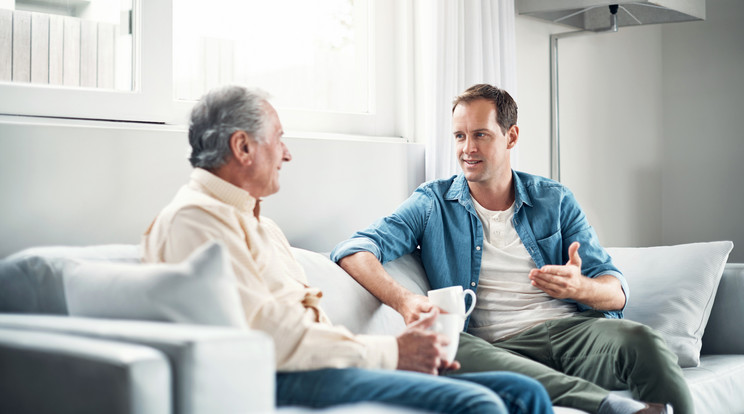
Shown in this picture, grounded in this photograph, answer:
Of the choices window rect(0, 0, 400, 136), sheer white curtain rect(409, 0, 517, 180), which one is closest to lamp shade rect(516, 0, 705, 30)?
sheer white curtain rect(409, 0, 517, 180)

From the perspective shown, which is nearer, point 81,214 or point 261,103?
point 261,103

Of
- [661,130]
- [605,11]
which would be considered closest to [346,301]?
[605,11]

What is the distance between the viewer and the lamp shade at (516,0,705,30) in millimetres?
3381

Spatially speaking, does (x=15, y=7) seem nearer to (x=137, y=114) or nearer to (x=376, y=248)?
(x=137, y=114)

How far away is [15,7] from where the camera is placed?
216 centimetres

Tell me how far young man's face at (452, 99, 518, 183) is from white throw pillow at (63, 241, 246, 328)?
4.43 feet

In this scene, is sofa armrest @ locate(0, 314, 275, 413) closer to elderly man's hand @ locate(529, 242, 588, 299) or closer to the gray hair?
the gray hair

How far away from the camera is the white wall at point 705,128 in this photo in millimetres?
4609

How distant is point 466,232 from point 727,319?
94cm

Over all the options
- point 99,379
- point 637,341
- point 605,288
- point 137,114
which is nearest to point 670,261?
→ point 605,288

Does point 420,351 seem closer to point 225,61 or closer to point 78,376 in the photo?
point 78,376

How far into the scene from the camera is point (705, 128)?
4.70m

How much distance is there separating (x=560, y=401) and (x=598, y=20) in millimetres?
2489

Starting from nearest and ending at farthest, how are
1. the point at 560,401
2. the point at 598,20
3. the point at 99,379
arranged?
1. the point at 99,379
2. the point at 560,401
3. the point at 598,20
